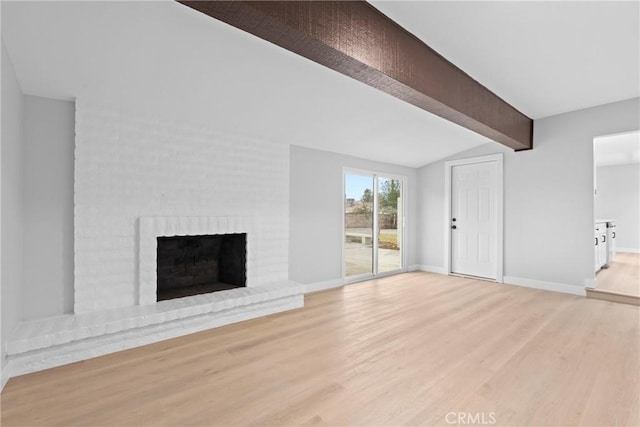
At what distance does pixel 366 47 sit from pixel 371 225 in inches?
145

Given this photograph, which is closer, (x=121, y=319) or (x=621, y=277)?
(x=121, y=319)

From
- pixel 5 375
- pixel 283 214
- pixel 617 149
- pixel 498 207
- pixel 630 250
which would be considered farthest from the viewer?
pixel 630 250

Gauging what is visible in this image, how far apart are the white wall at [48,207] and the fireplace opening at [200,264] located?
3.08ft

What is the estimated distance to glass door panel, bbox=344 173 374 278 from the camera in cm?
521

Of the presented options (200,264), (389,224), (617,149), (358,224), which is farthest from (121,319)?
(617,149)

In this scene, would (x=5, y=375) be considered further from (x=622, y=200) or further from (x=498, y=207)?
(x=622, y=200)

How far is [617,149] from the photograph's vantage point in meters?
6.30

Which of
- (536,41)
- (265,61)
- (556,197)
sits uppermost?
(536,41)

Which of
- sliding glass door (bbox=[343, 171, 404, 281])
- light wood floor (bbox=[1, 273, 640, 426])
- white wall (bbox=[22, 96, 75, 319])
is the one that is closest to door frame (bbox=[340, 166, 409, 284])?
sliding glass door (bbox=[343, 171, 404, 281])

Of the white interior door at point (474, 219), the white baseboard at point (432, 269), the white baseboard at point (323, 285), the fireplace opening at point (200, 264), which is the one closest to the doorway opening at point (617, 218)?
the white interior door at point (474, 219)

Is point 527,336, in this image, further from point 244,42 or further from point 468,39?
point 244,42

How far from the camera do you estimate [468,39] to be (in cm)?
265

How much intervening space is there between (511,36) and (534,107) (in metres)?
2.17

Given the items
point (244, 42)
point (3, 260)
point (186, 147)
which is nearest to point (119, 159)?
point (186, 147)
